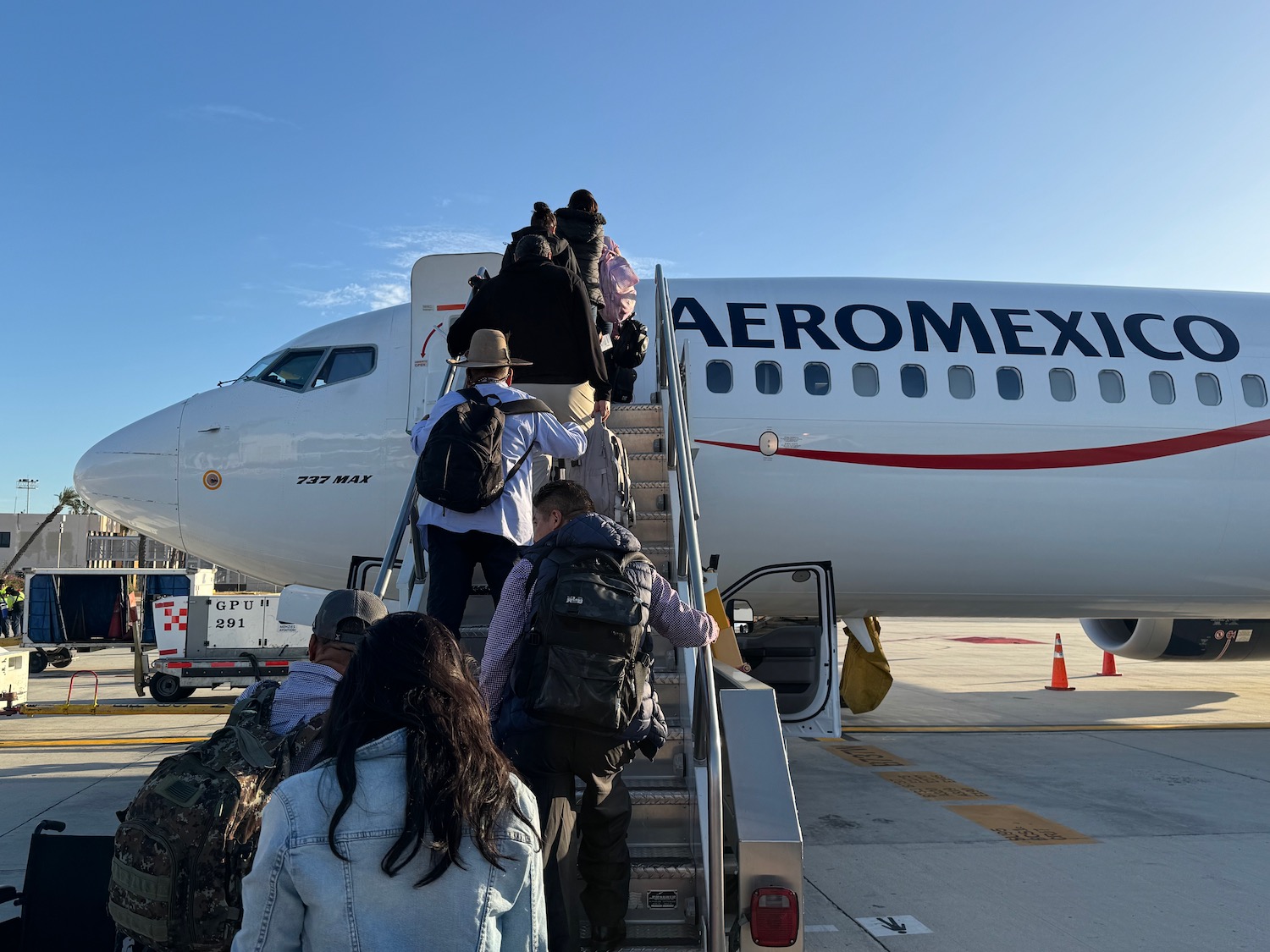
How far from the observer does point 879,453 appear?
7.90m

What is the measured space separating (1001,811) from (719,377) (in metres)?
3.95

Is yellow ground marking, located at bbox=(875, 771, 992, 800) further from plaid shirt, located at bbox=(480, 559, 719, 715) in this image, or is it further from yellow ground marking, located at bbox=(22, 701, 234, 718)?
yellow ground marking, located at bbox=(22, 701, 234, 718)

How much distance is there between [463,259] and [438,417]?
14.7 ft

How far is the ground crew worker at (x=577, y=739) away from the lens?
2.75m

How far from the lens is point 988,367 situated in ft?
27.1

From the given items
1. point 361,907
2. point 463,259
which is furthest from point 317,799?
point 463,259

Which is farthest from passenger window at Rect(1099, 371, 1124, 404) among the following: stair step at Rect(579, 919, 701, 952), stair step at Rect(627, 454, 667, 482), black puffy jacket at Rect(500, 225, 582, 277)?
stair step at Rect(579, 919, 701, 952)

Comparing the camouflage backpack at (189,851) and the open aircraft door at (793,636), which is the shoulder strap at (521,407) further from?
the open aircraft door at (793,636)

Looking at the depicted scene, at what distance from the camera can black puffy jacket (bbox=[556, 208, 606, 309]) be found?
19.5 ft

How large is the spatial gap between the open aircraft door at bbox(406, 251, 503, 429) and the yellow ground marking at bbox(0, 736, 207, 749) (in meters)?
4.49

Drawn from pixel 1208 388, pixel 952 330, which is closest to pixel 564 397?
pixel 952 330

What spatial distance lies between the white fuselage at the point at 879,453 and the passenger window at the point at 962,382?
0.05 feet

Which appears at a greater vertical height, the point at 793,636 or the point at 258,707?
the point at 258,707

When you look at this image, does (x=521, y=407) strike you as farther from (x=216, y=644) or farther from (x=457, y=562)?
(x=216, y=644)
